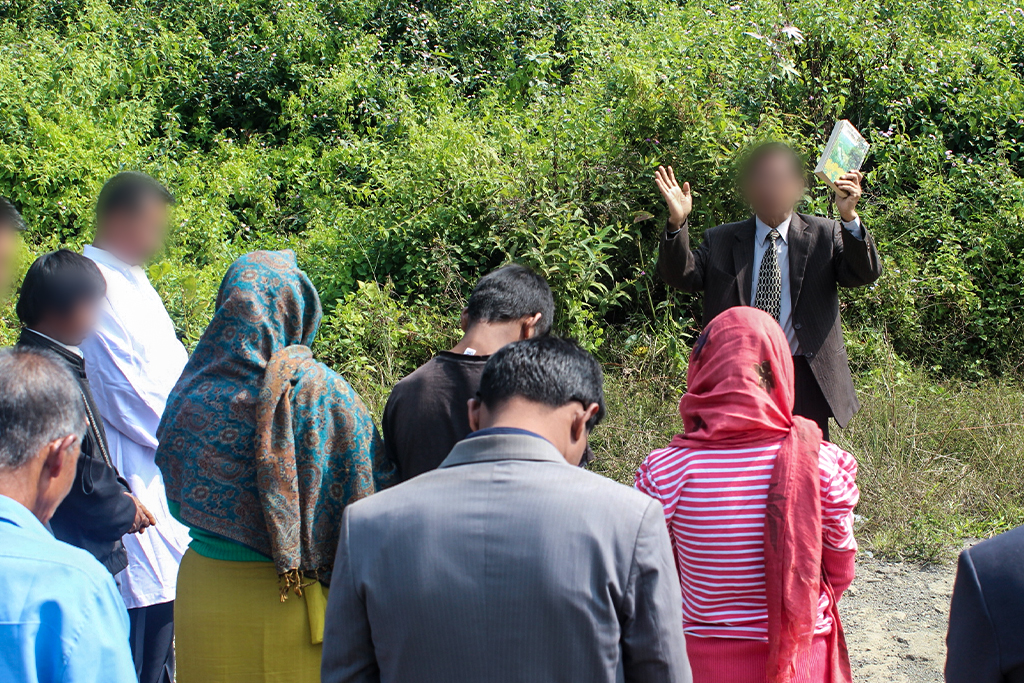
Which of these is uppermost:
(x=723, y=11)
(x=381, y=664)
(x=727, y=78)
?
(x=723, y=11)

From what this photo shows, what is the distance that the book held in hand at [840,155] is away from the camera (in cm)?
394

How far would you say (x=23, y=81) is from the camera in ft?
28.8

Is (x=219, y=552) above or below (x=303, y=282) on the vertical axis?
below

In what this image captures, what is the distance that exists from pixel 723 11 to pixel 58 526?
8.03m

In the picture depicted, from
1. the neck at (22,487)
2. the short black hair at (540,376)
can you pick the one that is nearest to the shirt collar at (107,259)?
the neck at (22,487)

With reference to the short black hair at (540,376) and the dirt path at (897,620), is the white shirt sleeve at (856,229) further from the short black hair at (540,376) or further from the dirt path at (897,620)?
the short black hair at (540,376)

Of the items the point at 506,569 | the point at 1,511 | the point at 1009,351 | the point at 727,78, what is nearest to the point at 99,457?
the point at 1,511

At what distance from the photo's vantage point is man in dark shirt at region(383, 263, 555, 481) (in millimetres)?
2557

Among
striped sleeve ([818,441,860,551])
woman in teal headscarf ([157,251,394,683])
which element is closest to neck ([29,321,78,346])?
woman in teal headscarf ([157,251,394,683])

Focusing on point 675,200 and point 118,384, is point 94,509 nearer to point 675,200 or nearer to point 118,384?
point 118,384

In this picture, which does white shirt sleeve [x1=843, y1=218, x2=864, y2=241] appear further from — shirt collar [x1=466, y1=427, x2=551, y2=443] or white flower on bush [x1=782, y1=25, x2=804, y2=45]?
white flower on bush [x1=782, y1=25, x2=804, y2=45]

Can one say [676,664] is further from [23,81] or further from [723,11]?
[23,81]

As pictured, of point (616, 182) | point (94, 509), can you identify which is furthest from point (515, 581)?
point (616, 182)

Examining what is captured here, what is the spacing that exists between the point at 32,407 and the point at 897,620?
383cm
